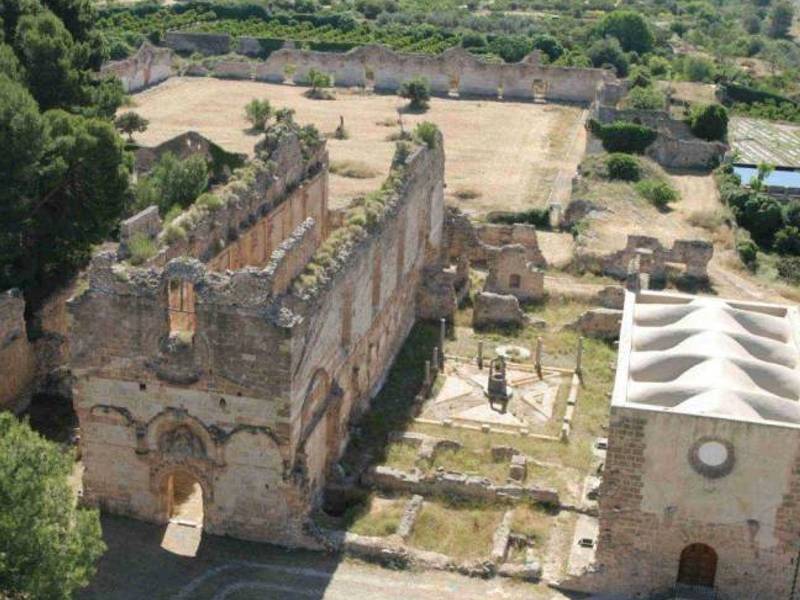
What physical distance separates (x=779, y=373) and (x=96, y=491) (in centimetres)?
1356

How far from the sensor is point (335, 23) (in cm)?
8888

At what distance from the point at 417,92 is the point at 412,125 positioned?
489 cm

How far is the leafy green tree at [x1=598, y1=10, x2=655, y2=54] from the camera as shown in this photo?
8331 centimetres

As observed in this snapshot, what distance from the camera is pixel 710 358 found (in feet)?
70.1

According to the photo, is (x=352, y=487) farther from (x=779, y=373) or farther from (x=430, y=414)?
(x=779, y=373)

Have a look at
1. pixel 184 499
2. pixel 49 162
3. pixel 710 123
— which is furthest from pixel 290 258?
pixel 710 123

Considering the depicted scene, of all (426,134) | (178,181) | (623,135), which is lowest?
(623,135)

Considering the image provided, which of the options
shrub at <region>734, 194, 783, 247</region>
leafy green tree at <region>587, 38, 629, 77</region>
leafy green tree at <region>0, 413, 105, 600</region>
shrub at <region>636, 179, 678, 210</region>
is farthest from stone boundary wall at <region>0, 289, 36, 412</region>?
A: leafy green tree at <region>587, 38, 629, 77</region>

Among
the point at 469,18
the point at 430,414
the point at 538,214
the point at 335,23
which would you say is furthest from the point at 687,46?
the point at 430,414

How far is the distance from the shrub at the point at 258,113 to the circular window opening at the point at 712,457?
43.3 meters

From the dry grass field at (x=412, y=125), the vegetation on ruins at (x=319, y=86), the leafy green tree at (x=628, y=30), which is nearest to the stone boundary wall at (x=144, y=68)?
the dry grass field at (x=412, y=125)

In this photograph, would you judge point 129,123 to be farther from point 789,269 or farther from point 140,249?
point 140,249

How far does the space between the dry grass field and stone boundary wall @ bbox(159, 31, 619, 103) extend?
188 centimetres

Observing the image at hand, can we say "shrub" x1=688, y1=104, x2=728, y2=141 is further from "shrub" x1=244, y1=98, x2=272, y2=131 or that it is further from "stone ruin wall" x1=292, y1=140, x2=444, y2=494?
"stone ruin wall" x1=292, y1=140, x2=444, y2=494
